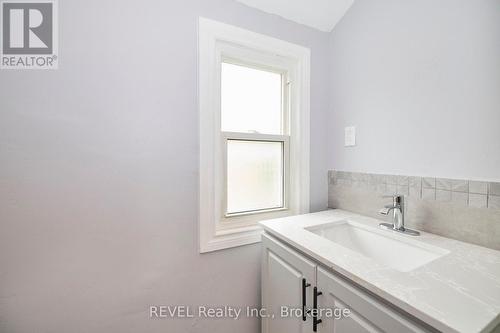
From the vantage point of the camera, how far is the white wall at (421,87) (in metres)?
0.86

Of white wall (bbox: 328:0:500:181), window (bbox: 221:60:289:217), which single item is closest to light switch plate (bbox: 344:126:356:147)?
white wall (bbox: 328:0:500:181)

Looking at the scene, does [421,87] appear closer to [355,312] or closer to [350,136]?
[350,136]

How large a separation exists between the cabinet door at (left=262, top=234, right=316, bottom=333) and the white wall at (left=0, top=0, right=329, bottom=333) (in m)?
0.24

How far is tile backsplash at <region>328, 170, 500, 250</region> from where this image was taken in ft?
2.79

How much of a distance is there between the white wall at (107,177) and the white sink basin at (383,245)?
66 centimetres

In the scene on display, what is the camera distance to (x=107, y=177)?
962 millimetres

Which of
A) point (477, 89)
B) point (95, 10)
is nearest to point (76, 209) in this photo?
point (95, 10)

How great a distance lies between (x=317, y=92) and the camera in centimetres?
151

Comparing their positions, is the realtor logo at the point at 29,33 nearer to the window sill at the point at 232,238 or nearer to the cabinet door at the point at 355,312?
the window sill at the point at 232,238

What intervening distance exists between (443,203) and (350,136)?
59 cm

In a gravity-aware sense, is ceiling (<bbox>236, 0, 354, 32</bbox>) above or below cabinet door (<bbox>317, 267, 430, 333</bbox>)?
above

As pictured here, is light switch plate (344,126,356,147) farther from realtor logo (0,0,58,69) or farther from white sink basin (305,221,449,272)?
realtor logo (0,0,58,69)

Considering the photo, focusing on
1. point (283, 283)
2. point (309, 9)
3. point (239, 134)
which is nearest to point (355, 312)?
point (283, 283)

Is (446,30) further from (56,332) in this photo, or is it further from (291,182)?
(56,332)
